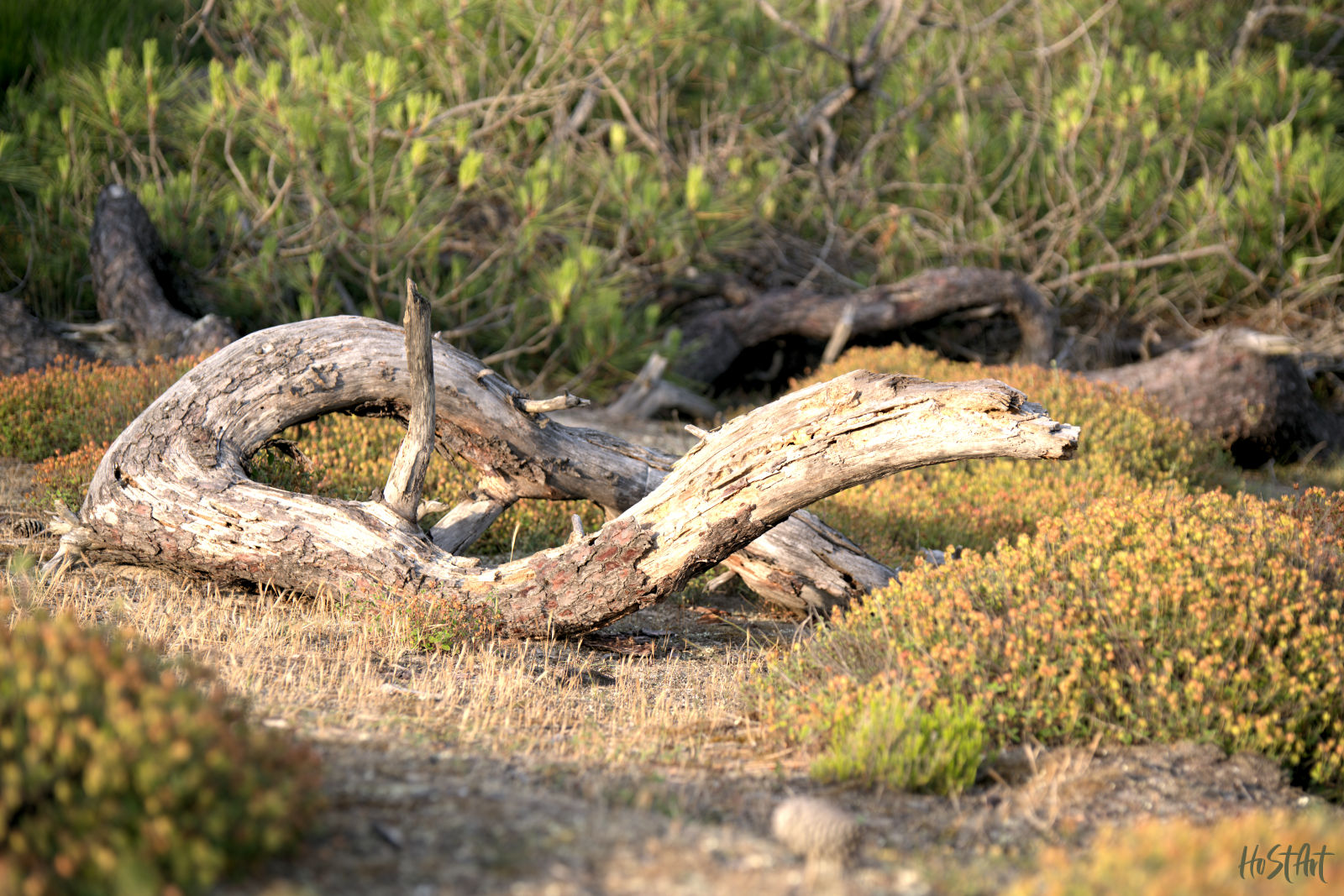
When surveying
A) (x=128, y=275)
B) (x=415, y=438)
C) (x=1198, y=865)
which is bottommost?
(x=128, y=275)

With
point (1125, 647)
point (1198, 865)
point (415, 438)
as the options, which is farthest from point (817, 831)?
point (415, 438)

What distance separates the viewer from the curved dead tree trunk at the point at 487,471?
550cm

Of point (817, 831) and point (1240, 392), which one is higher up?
point (817, 831)

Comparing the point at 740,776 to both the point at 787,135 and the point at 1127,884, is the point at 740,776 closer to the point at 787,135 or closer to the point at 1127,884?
the point at 1127,884

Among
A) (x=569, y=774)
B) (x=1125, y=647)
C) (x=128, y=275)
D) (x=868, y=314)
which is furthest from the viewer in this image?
(x=868, y=314)

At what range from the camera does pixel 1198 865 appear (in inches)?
109

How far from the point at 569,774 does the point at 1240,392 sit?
449 inches

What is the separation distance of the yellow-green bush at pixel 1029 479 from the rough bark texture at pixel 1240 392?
84 centimetres

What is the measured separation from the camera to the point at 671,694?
5.50 m

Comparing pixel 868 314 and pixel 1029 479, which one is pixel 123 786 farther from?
pixel 868 314

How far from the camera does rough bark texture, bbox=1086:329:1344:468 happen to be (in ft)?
40.3

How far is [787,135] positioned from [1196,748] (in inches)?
531

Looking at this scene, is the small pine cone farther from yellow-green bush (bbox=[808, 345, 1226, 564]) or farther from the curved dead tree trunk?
yellow-green bush (bbox=[808, 345, 1226, 564])

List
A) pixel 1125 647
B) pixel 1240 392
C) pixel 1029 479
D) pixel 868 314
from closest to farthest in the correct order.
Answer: pixel 1125 647
pixel 1029 479
pixel 1240 392
pixel 868 314
